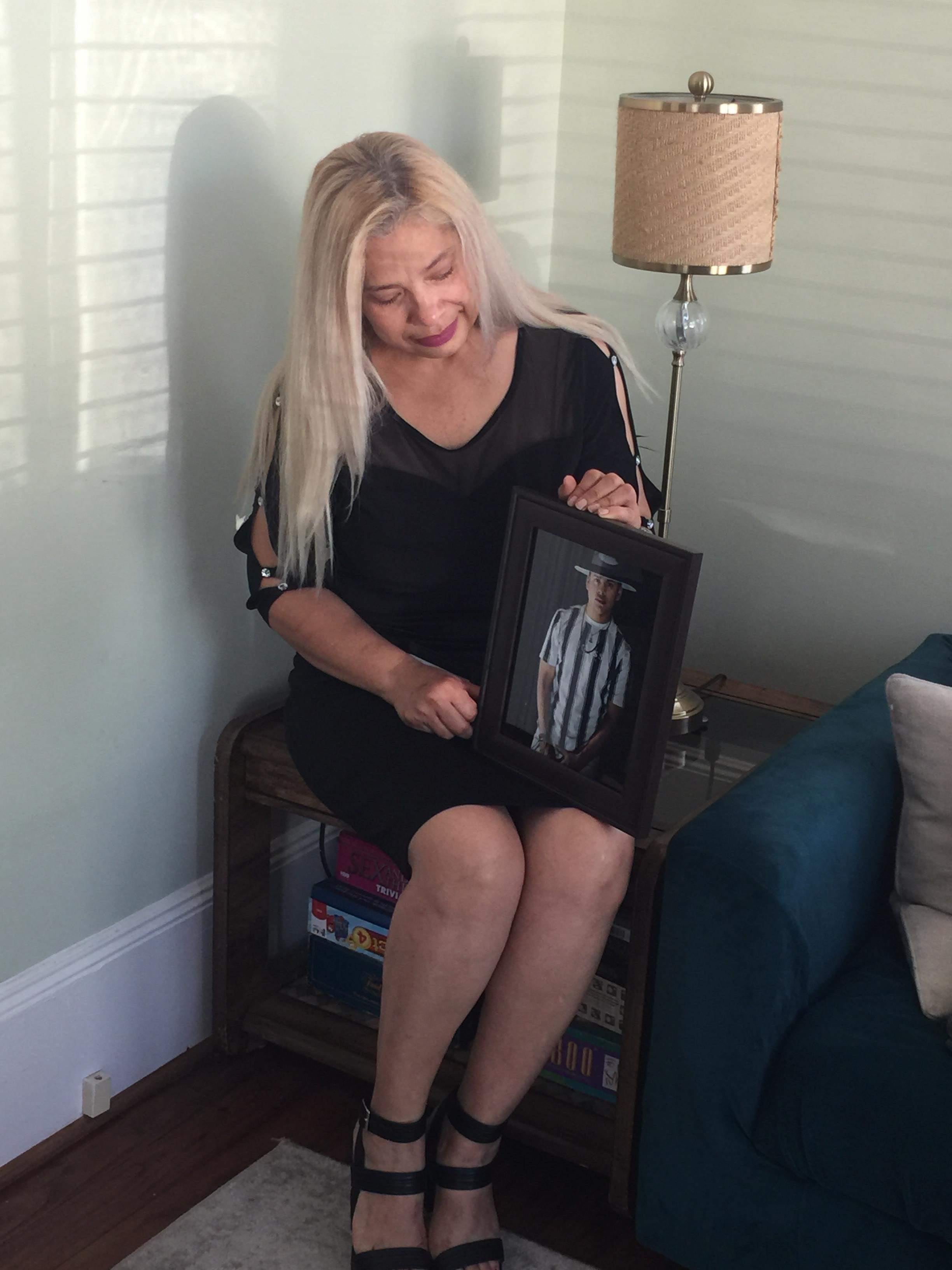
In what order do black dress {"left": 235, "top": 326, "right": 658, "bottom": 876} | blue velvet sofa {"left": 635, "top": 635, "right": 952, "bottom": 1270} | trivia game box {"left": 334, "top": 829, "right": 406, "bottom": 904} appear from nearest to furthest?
blue velvet sofa {"left": 635, "top": 635, "right": 952, "bottom": 1270} → black dress {"left": 235, "top": 326, "right": 658, "bottom": 876} → trivia game box {"left": 334, "top": 829, "right": 406, "bottom": 904}

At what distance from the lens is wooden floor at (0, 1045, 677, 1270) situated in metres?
1.72

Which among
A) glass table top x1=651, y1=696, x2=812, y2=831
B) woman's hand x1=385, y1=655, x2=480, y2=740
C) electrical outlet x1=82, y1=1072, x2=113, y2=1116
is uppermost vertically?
woman's hand x1=385, y1=655, x2=480, y2=740

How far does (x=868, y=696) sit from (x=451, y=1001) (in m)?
0.70

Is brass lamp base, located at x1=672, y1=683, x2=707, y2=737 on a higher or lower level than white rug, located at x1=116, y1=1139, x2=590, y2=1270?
higher

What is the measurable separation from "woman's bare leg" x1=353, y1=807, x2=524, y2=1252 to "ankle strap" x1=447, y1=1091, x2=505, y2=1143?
0.16 ft

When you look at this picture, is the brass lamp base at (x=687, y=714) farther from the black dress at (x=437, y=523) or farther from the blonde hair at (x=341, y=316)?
the blonde hair at (x=341, y=316)

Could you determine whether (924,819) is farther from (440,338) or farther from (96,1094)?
(96,1094)

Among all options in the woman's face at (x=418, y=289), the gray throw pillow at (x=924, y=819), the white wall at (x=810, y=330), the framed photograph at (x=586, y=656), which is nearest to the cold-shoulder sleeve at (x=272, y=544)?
the woman's face at (x=418, y=289)

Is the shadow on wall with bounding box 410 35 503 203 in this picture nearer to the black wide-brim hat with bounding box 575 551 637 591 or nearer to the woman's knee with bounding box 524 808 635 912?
the black wide-brim hat with bounding box 575 551 637 591

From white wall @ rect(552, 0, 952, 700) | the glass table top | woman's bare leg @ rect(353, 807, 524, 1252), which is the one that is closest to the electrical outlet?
woman's bare leg @ rect(353, 807, 524, 1252)

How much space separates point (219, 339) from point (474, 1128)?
1061 millimetres

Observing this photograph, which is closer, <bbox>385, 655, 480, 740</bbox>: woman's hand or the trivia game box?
<bbox>385, 655, 480, 740</bbox>: woman's hand

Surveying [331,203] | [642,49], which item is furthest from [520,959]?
[642,49]

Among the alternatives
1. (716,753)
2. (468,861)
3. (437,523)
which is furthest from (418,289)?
(716,753)
